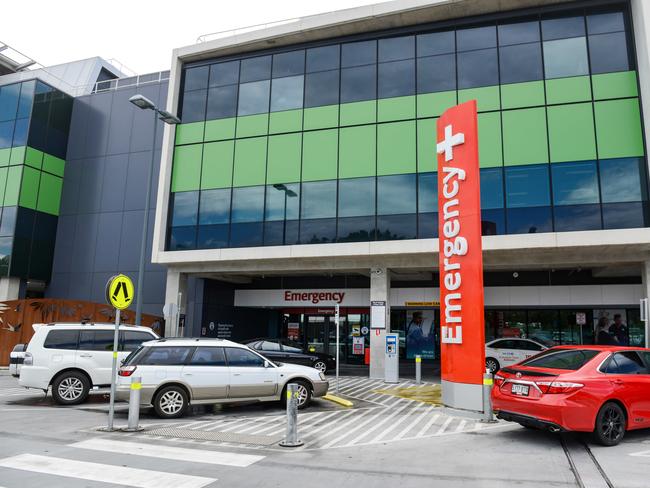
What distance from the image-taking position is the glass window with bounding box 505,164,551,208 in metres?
17.5

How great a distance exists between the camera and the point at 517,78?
1847cm

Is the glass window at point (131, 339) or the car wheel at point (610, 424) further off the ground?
the glass window at point (131, 339)

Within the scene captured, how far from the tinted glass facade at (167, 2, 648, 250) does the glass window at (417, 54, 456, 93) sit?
0.16ft

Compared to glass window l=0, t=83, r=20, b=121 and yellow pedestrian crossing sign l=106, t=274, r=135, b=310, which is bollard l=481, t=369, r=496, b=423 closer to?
yellow pedestrian crossing sign l=106, t=274, r=135, b=310

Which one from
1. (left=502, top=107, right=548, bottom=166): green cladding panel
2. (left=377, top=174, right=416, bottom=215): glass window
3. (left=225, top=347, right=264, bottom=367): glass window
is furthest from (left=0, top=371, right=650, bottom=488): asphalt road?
(left=502, top=107, right=548, bottom=166): green cladding panel

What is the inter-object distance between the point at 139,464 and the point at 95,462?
63cm

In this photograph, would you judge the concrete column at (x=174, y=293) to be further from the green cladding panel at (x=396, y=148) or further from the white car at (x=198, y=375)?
the white car at (x=198, y=375)

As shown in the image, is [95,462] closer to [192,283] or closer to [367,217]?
[367,217]

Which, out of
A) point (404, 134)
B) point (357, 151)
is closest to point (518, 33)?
point (404, 134)

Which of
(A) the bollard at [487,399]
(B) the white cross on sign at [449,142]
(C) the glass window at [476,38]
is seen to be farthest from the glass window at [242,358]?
(C) the glass window at [476,38]

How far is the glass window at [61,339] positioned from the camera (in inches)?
479

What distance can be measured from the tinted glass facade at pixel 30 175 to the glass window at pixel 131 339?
1572cm

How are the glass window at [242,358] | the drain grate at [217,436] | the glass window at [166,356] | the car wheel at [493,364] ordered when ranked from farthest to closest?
the car wheel at [493,364], the glass window at [242,358], the glass window at [166,356], the drain grate at [217,436]

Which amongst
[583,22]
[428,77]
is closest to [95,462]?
[428,77]
